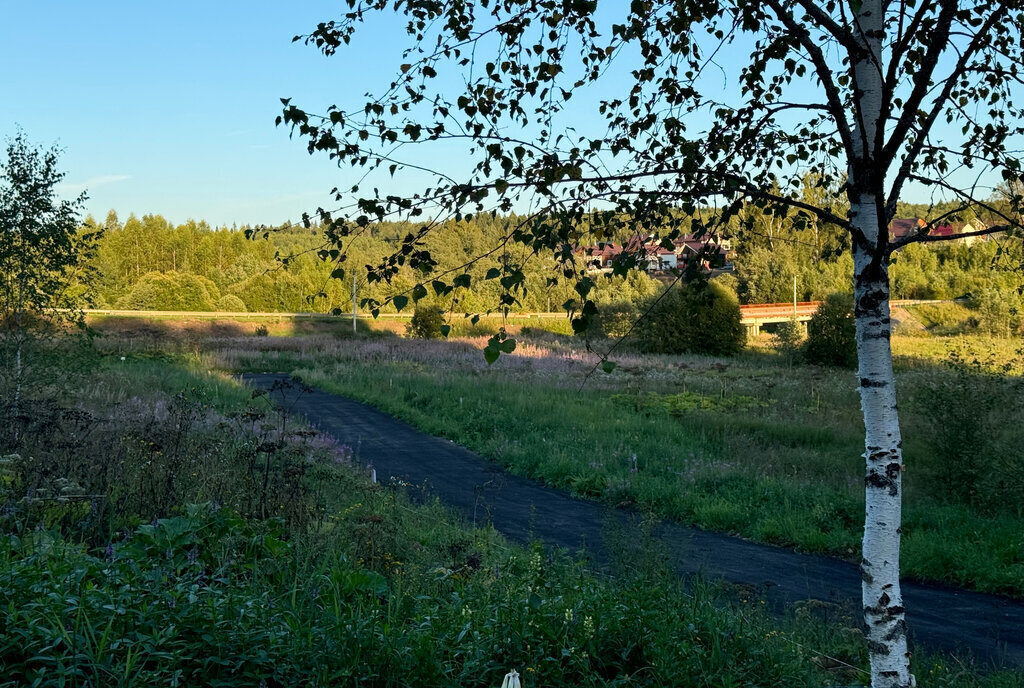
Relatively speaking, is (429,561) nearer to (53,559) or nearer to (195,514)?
(195,514)

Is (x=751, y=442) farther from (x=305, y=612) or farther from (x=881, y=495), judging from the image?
(x=305, y=612)

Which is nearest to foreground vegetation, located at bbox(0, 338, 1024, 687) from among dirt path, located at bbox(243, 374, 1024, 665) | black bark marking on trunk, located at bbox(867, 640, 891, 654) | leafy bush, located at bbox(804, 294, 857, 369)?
black bark marking on trunk, located at bbox(867, 640, 891, 654)

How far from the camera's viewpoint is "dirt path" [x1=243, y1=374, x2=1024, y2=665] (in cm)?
723

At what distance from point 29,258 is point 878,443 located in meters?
12.2

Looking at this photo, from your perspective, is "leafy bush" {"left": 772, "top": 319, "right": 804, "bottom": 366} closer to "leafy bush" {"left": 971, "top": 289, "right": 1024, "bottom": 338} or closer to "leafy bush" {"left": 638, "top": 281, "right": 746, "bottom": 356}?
"leafy bush" {"left": 638, "top": 281, "right": 746, "bottom": 356}

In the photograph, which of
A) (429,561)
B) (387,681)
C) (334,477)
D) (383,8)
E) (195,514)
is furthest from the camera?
(334,477)

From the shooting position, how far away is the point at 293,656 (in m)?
3.56

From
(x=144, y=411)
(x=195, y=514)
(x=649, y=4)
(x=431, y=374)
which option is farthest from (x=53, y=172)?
(x=431, y=374)

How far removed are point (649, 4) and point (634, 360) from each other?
31.3 meters

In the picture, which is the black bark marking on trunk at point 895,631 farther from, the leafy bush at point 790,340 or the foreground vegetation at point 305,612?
the leafy bush at point 790,340

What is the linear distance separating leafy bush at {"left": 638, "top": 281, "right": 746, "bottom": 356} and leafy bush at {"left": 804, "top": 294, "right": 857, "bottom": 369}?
264 inches

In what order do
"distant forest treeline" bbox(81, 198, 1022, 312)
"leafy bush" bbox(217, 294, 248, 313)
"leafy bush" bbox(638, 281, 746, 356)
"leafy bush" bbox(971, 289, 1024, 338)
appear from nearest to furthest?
"leafy bush" bbox(638, 281, 746, 356) → "leafy bush" bbox(971, 289, 1024, 338) → "distant forest treeline" bbox(81, 198, 1022, 312) → "leafy bush" bbox(217, 294, 248, 313)

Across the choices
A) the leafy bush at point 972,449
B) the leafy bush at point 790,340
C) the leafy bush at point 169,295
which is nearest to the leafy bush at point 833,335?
the leafy bush at point 790,340

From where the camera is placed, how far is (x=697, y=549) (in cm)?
997
